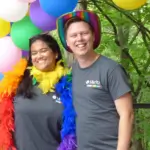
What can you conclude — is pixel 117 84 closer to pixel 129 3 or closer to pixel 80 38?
pixel 80 38

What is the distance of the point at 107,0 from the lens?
11.3 feet

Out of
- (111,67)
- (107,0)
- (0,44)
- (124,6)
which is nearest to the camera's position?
(111,67)

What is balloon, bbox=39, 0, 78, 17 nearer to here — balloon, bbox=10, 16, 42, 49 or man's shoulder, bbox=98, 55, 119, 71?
balloon, bbox=10, 16, 42, 49

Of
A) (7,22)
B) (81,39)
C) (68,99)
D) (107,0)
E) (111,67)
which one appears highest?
(107,0)

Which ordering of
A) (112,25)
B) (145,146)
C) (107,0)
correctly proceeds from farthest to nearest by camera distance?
(145,146), (112,25), (107,0)

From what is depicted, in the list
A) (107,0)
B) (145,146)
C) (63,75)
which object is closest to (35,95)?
(63,75)

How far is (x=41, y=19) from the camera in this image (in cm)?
260

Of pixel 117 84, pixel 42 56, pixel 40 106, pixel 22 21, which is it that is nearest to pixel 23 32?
pixel 22 21

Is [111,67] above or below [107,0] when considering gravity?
below

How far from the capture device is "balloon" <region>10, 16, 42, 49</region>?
2.67m

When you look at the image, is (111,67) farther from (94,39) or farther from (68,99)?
(68,99)

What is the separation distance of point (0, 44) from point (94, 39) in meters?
0.73

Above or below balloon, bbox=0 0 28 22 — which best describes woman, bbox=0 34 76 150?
below

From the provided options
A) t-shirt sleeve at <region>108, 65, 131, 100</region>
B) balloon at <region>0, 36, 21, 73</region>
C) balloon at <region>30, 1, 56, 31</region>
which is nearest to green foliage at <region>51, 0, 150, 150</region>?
balloon at <region>30, 1, 56, 31</region>
